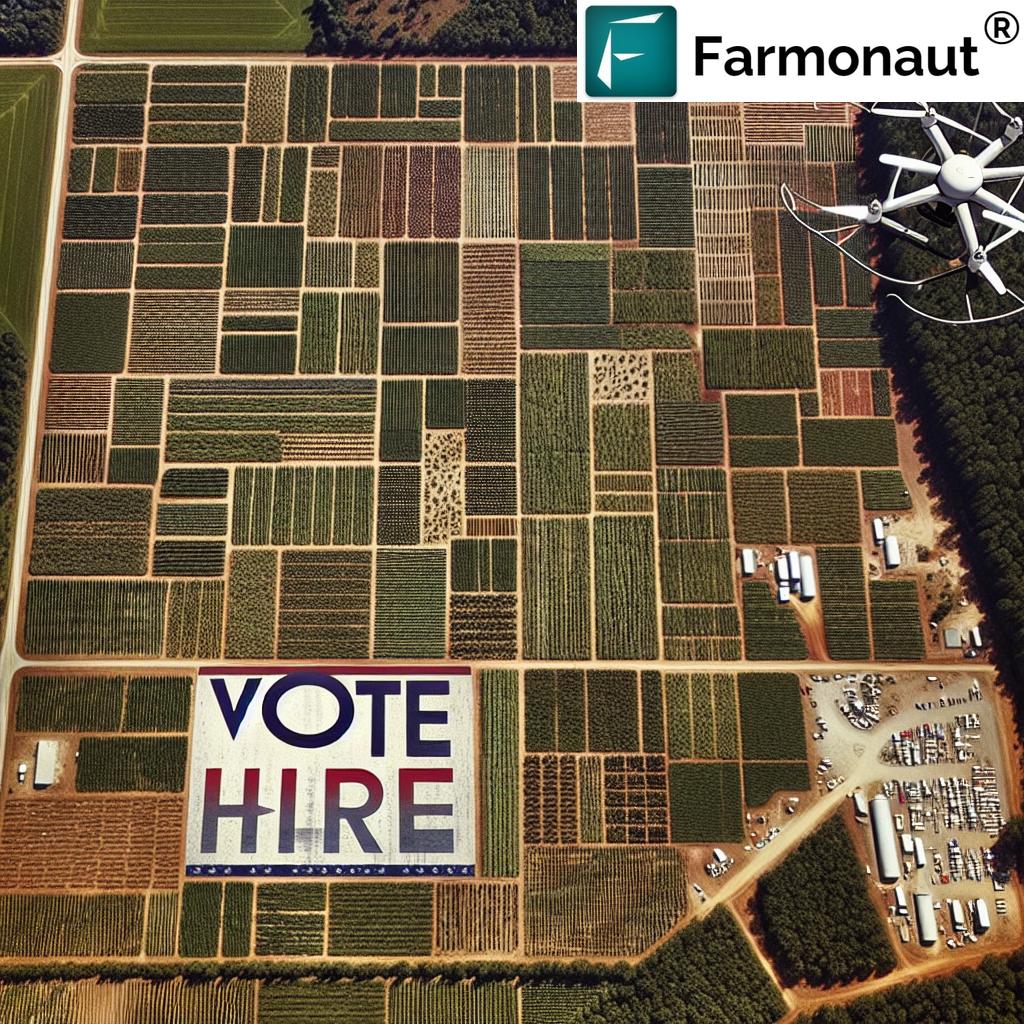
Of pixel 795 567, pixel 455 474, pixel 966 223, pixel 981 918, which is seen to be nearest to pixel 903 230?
pixel 966 223

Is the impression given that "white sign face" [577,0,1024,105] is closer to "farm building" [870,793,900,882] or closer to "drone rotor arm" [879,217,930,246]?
"drone rotor arm" [879,217,930,246]

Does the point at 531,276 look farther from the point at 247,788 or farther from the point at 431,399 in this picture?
the point at 247,788

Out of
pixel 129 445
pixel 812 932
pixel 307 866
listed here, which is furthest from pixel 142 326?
pixel 812 932

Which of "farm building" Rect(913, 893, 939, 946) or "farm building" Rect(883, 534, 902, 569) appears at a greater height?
"farm building" Rect(883, 534, 902, 569)

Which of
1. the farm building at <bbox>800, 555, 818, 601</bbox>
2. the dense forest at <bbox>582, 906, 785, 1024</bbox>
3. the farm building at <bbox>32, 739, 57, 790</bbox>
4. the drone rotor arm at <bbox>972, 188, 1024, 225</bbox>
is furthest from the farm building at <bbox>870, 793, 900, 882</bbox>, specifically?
the farm building at <bbox>32, 739, 57, 790</bbox>

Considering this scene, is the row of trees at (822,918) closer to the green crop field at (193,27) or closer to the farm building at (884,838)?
the farm building at (884,838)

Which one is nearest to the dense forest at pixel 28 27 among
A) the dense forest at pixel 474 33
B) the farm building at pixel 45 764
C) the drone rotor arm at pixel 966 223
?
the dense forest at pixel 474 33

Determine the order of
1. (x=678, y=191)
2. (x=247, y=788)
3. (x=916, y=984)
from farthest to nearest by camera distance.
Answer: (x=678, y=191)
(x=247, y=788)
(x=916, y=984)
